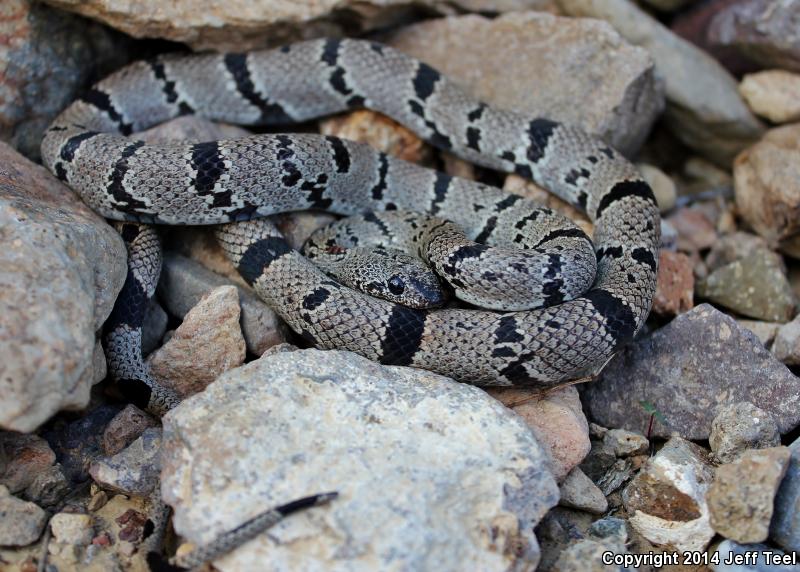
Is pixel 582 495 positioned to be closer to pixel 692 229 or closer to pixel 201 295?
pixel 201 295

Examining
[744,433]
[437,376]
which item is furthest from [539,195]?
[744,433]

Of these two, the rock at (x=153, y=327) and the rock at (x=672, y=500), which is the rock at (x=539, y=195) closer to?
the rock at (x=672, y=500)

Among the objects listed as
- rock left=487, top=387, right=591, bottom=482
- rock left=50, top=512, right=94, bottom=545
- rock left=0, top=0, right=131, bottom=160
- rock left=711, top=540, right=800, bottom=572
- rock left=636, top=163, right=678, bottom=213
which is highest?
rock left=0, top=0, right=131, bottom=160

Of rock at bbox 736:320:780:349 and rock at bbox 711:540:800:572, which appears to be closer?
rock at bbox 711:540:800:572

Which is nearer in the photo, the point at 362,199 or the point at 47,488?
the point at 47,488

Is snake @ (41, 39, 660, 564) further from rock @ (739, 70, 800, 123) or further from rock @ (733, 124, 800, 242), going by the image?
rock @ (739, 70, 800, 123)

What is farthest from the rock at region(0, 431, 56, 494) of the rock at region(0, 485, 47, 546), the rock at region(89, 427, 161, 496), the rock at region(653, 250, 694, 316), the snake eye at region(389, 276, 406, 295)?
the rock at region(653, 250, 694, 316)

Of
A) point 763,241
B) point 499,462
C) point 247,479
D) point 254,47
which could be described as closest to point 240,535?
point 247,479
